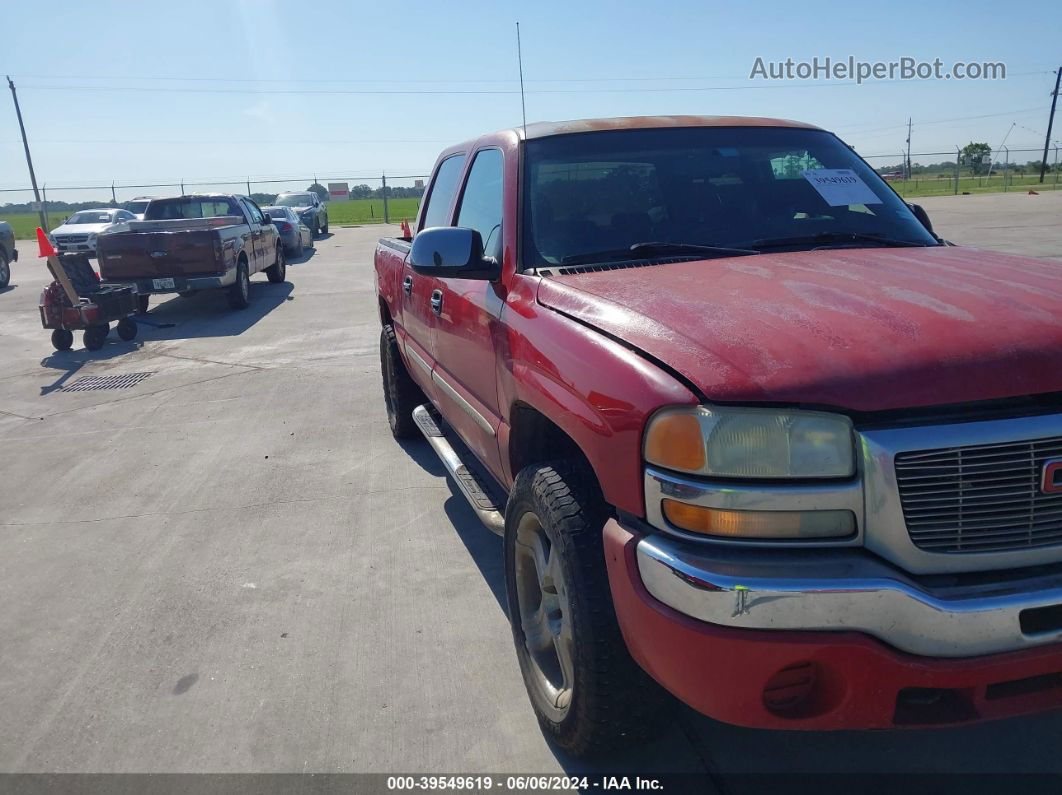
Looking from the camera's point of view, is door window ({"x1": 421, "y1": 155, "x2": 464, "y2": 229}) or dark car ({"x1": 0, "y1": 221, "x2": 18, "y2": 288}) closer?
door window ({"x1": 421, "y1": 155, "x2": 464, "y2": 229})

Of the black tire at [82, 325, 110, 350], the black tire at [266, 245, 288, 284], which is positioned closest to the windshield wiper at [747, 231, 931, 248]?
the black tire at [82, 325, 110, 350]

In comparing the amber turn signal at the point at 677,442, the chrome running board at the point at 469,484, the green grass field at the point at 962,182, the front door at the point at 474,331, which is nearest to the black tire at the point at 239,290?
the chrome running board at the point at 469,484

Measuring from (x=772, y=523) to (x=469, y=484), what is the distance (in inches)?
77.9

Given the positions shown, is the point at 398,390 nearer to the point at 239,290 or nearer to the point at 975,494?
the point at 975,494

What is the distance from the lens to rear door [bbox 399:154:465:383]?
4.46 meters

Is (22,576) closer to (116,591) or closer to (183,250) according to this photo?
(116,591)

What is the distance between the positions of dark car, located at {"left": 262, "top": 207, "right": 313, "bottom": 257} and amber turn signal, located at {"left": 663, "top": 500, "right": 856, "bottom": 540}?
20787 millimetres

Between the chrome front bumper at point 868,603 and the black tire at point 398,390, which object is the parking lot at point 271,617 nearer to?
the black tire at point 398,390

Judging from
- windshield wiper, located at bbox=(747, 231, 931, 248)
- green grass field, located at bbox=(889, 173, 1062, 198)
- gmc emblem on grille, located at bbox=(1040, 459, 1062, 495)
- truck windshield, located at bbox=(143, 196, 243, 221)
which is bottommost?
green grass field, located at bbox=(889, 173, 1062, 198)

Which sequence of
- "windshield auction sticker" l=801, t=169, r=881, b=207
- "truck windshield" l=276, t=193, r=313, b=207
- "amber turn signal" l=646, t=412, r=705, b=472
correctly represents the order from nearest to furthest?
1. "amber turn signal" l=646, t=412, r=705, b=472
2. "windshield auction sticker" l=801, t=169, r=881, b=207
3. "truck windshield" l=276, t=193, r=313, b=207

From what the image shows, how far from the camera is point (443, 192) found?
4938 millimetres

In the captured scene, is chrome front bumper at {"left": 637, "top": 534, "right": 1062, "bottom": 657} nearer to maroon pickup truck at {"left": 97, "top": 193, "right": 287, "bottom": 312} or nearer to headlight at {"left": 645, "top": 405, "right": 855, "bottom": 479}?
headlight at {"left": 645, "top": 405, "right": 855, "bottom": 479}

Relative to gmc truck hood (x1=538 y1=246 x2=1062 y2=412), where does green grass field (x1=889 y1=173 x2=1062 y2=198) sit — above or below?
below

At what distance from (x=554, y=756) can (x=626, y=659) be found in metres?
0.63
